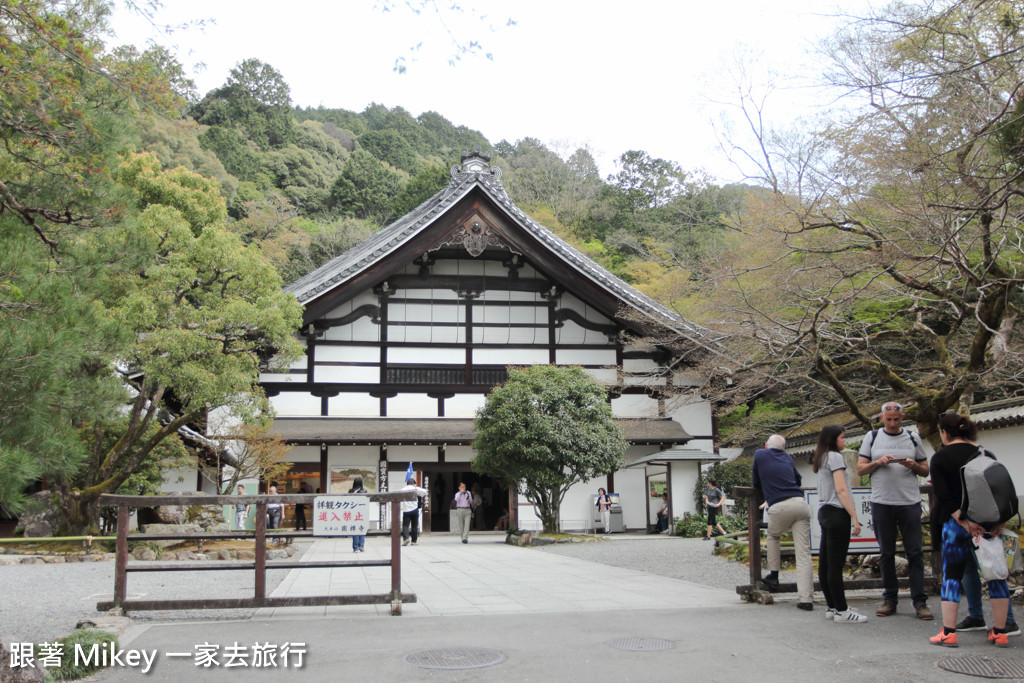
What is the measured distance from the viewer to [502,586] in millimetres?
8539

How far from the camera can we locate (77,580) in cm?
975

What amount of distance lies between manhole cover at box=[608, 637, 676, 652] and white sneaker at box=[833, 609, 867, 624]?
1.52 meters

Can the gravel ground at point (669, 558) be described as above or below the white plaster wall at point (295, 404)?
below

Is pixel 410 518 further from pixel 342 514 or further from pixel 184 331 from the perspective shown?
pixel 342 514

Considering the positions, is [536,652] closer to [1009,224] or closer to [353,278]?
[1009,224]

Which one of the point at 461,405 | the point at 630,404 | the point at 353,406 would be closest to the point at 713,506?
the point at 630,404

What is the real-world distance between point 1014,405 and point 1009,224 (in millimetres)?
6471

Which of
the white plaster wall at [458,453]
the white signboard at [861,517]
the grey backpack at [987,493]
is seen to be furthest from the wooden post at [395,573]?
the white plaster wall at [458,453]

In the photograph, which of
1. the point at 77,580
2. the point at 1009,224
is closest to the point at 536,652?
the point at 1009,224

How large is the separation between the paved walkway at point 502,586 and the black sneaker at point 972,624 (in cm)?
194

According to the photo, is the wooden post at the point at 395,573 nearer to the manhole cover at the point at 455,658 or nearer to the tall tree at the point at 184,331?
the manhole cover at the point at 455,658

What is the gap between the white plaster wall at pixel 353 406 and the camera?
20.6 m

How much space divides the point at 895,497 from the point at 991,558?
117cm

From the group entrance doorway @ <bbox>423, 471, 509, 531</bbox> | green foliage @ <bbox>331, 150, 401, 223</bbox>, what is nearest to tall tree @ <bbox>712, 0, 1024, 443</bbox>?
entrance doorway @ <bbox>423, 471, 509, 531</bbox>
